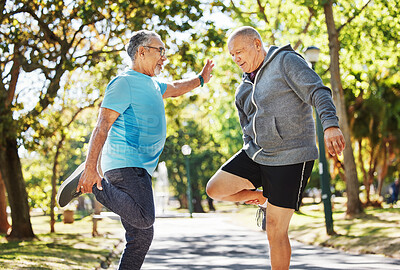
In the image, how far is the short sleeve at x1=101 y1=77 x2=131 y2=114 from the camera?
4578mm

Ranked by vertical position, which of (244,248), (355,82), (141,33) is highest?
(355,82)

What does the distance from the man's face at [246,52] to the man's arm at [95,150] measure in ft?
3.53

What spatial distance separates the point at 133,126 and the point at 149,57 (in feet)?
2.14

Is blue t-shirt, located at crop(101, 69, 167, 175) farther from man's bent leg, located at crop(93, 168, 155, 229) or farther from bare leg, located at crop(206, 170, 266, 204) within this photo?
bare leg, located at crop(206, 170, 266, 204)

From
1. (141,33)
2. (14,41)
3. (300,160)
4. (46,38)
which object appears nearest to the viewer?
(300,160)

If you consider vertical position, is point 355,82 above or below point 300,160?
above

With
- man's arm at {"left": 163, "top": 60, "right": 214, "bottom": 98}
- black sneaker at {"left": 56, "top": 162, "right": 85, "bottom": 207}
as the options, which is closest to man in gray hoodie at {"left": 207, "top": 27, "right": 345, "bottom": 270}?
man's arm at {"left": 163, "top": 60, "right": 214, "bottom": 98}

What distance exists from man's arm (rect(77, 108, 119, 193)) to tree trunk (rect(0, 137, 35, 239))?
→ 41.7 feet

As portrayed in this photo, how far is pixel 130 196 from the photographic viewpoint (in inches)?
176

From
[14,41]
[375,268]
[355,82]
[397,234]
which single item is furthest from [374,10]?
[375,268]

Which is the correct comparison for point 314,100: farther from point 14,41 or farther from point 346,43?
point 346,43

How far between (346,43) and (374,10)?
5.14 ft

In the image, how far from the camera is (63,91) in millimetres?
22609

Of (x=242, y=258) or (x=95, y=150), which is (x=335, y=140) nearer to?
(x=95, y=150)
